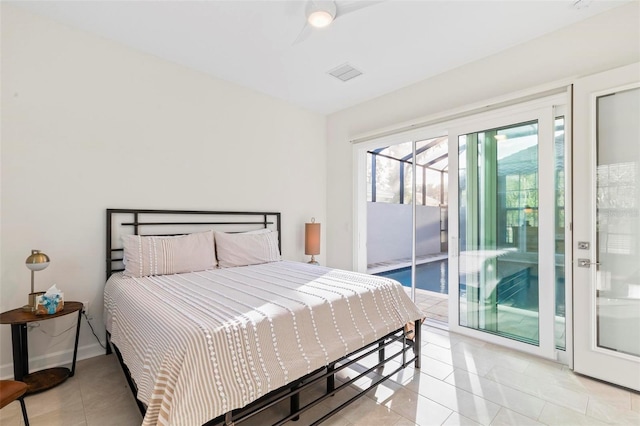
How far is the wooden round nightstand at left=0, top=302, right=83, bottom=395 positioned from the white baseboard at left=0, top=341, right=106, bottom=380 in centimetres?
11

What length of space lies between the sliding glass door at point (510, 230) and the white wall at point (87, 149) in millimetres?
2610

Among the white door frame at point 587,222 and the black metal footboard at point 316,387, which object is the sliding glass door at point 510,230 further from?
the black metal footboard at point 316,387

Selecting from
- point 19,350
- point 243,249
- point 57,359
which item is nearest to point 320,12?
point 243,249

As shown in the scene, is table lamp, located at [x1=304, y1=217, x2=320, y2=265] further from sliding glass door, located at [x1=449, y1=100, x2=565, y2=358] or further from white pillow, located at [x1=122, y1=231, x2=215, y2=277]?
sliding glass door, located at [x1=449, y1=100, x2=565, y2=358]

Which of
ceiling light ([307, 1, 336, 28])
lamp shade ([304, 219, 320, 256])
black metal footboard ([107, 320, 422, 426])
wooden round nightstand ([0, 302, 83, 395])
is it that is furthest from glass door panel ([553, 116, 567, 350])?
wooden round nightstand ([0, 302, 83, 395])

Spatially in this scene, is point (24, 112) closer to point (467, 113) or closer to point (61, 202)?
point (61, 202)

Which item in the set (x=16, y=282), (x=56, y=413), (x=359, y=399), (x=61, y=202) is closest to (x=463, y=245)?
(x=359, y=399)

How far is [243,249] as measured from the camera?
3.15 metres

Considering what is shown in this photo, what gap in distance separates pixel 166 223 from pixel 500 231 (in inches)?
133

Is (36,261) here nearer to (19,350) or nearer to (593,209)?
(19,350)

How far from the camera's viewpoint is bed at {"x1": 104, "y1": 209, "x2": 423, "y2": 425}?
1282mm

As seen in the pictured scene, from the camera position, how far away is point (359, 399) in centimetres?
200

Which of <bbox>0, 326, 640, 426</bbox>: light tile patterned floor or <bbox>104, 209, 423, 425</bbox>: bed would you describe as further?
<bbox>0, 326, 640, 426</bbox>: light tile patterned floor

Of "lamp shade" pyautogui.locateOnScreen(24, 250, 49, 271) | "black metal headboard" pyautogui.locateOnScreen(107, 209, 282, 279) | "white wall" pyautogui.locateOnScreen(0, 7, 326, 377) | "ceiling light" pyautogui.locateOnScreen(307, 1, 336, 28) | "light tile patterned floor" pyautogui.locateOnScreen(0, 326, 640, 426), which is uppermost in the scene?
"ceiling light" pyautogui.locateOnScreen(307, 1, 336, 28)
